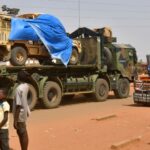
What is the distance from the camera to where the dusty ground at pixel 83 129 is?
1098 cm

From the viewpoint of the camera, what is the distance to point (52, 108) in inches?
795

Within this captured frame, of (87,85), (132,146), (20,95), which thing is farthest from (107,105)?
(20,95)

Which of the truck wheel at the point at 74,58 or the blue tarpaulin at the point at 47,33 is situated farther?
the truck wheel at the point at 74,58

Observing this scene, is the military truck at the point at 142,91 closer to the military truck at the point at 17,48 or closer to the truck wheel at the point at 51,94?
the truck wheel at the point at 51,94

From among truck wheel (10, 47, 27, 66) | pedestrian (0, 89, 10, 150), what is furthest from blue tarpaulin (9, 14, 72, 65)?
pedestrian (0, 89, 10, 150)

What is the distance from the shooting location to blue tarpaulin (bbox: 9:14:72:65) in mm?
18812

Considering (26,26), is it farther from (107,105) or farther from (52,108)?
(107,105)

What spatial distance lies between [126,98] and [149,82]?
202 inches

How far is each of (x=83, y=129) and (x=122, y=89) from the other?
12.3 meters

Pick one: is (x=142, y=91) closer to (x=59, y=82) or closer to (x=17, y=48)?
(x=59, y=82)

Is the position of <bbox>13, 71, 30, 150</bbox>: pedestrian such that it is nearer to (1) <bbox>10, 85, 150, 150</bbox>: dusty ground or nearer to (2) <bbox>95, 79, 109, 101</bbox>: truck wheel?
(1) <bbox>10, 85, 150, 150</bbox>: dusty ground

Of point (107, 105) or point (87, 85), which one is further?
point (87, 85)

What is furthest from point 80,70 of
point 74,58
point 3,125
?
point 3,125

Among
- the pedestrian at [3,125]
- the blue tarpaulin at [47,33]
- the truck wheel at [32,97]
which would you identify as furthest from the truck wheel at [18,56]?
the pedestrian at [3,125]
